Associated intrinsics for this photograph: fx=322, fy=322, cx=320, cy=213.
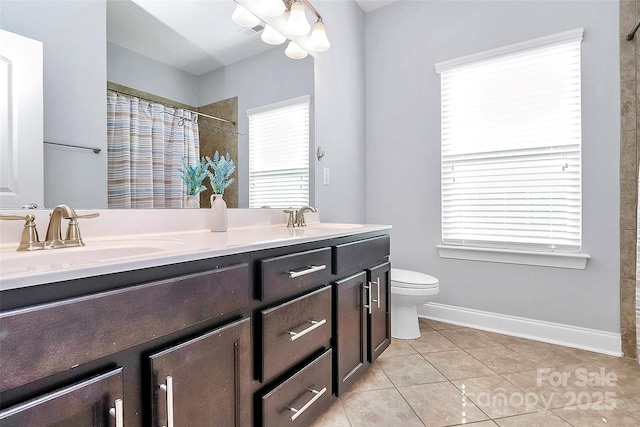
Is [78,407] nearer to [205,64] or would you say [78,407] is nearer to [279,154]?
[205,64]

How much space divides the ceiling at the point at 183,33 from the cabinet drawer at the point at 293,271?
1.00 metres

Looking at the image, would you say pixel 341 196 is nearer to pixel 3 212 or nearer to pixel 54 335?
pixel 3 212

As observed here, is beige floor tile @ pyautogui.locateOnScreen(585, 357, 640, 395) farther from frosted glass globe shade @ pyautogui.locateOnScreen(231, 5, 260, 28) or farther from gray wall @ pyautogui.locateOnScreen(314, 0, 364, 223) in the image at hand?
frosted glass globe shade @ pyautogui.locateOnScreen(231, 5, 260, 28)

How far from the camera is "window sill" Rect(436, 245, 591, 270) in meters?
2.06

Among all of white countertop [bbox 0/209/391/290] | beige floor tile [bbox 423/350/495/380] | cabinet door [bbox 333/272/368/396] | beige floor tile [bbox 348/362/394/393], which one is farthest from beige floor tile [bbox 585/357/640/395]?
white countertop [bbox 0/209/391/290]

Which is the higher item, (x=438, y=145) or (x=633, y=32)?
(x=633, y=32)

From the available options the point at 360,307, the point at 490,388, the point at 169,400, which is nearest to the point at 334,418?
the point at 360,307

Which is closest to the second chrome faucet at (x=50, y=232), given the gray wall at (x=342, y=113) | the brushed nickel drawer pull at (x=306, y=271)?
the brushed nickel drawer pull at (x=306, y=271)

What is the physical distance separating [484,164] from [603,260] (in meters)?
0.93

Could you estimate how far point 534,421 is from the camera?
1360 millimetres

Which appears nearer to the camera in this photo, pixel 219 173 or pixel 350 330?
pixel 350 330

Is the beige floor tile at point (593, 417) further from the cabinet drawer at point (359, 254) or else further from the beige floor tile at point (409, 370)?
the cabinet drawer at point (359, 254)

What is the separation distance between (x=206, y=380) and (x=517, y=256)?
2.20 metres

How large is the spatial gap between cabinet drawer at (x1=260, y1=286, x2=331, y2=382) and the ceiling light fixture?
146 cm
